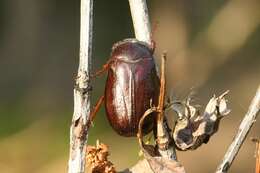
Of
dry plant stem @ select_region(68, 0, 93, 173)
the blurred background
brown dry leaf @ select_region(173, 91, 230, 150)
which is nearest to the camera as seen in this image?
dry plant stem @ select_region(68, 0, 93, 173)

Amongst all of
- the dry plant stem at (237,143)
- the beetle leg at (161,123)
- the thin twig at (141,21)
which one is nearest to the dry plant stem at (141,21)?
the thin twig at (141,21)

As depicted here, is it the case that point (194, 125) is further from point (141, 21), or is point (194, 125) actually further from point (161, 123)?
point (141, 21)

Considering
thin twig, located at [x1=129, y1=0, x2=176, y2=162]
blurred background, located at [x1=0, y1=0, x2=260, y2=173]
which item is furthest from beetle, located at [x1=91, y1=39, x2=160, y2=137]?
blurred background, located at [x1=0, y1=0, x2=260, y2=173]

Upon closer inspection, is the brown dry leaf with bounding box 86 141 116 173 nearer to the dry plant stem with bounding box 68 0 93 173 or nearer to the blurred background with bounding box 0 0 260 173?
the dry plant stem with bounding box 68 0 93 173

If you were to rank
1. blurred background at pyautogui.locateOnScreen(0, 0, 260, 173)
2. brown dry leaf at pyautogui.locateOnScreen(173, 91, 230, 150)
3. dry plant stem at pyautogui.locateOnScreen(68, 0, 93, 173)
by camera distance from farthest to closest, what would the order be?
blurred background at pyautogui.locateOnScreen(0, 0, 260, 173), brown dry leaf at pyautogui.locateOnScreen(173, 91, 230, 150), dry plant stem at pyautogui.locateOnScreen(68, 0, 93, 173)

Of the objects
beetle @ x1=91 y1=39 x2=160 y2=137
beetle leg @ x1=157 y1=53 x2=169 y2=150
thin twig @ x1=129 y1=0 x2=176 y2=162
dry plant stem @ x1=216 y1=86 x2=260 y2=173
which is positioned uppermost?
thin twig @ x1=129 y1=0 x2=176 y2=162

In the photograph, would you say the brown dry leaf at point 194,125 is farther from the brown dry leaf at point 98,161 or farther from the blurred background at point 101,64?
the blurred background at point 101,64
